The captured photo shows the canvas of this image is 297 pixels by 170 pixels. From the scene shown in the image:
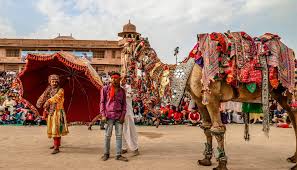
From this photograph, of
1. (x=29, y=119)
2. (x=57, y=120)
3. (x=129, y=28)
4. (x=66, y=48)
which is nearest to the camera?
(x=57, y=120)

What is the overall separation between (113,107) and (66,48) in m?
42.7

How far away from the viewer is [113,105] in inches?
245

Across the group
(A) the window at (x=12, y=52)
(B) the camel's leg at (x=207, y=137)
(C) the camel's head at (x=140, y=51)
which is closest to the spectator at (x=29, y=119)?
(C) the camel's head at (x=140, y=51)

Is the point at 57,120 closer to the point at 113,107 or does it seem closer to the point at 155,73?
the point at 113,107

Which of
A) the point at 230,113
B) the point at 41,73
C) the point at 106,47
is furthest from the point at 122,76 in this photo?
the point at 106,47

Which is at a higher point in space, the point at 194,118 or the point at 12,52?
the point at 12,52

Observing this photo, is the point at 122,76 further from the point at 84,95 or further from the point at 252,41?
the point at 252,41

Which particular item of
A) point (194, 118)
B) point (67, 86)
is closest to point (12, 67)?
point (194, 118)

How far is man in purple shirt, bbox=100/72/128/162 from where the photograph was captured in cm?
621

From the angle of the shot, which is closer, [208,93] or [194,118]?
[208,93]

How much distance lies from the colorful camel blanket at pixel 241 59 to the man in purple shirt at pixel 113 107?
1.74 metres

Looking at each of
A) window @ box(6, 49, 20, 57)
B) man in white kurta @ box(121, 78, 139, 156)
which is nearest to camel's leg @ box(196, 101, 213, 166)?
man in white kurta @ box(121, 78, 139, 156)

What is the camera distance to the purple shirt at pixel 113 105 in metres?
6.23

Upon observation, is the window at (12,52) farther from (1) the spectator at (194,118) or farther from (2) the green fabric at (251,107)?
(2) the green fabric at (251,107)
